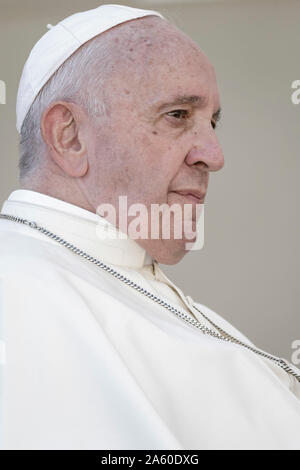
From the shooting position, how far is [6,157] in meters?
5.50

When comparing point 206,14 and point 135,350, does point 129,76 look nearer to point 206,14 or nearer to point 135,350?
point 135,350

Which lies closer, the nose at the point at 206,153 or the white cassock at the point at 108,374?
the white cassock at the point at 108,374

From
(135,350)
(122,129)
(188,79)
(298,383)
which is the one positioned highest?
(188,79)

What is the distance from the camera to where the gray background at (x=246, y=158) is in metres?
5.14

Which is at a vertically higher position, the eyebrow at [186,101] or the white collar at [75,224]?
the eyebrow at [186,101]

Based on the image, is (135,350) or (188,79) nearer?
(135,350)

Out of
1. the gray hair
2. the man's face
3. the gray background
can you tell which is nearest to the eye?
the man's face

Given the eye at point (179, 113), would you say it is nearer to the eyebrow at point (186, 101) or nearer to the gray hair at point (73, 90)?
the eyebrow at point (186, 101)

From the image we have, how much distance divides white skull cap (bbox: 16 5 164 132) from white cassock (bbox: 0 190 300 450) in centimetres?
44

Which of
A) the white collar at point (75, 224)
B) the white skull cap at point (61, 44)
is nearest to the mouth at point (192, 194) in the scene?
the white collar at point (75, 224)

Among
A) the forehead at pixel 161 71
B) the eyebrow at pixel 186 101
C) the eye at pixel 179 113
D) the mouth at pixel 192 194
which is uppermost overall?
the forehead at pixel 161 71

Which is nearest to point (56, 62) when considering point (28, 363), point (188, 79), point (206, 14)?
point (188, 79)

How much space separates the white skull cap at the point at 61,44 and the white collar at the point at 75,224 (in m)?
0.30

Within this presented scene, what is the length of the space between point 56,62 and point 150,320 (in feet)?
2.48
